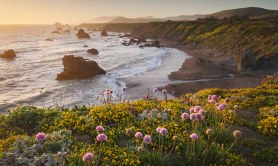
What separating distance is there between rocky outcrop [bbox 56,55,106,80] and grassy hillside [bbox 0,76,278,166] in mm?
31551

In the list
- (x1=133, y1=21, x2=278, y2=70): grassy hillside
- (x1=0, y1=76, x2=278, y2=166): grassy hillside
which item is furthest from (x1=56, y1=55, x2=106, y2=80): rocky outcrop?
(x1=0, y1=76, x2=278, y2=166): grassy hillside

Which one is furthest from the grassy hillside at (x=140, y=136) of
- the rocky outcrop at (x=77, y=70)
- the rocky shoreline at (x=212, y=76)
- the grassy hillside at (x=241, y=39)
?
the rocky outcrop at (x=77, y=70)

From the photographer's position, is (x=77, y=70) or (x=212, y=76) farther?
(x=77, y=70)

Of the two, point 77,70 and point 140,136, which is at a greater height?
point 140,136

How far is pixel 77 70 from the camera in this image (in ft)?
147

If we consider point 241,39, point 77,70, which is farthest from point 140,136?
point 241,39

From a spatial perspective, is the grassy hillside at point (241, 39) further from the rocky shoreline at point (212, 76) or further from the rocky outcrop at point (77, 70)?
the rocky outcrop at point (77, 70)

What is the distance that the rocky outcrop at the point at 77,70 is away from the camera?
4416 centimetres

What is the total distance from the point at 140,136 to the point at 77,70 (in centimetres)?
3843

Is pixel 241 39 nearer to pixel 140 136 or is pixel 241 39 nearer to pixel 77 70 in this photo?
pixel 77 70

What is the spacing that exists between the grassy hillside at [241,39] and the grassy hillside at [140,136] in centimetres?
3137

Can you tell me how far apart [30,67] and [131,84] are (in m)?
27.0

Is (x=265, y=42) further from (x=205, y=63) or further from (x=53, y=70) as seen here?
(x=53, y=70)

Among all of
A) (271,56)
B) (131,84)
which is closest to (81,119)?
(131,84)
